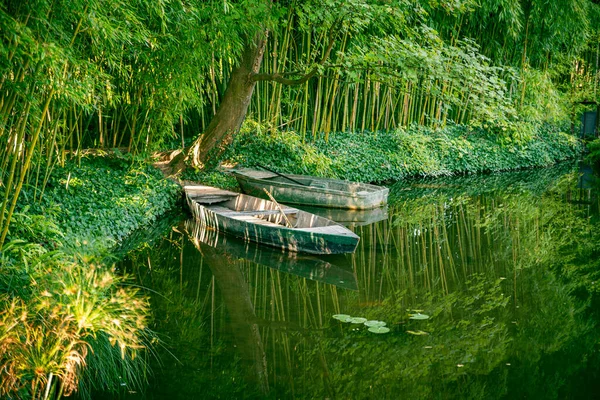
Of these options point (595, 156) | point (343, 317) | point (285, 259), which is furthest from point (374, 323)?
point (595, 156)

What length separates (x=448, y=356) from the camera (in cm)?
416

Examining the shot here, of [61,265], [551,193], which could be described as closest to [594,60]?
[551,193]

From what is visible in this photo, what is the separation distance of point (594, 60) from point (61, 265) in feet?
55.0

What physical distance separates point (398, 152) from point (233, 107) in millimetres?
3897

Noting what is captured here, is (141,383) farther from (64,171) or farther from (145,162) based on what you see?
(145,162)

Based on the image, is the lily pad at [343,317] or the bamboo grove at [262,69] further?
the lily pad at [343,317]

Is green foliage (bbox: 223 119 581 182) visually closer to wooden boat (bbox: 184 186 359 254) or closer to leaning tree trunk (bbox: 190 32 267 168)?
leaning tree trunk (bbox: 190 32 267 168)

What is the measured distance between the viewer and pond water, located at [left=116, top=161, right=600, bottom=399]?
3.81 m

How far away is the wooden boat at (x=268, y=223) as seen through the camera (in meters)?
6.33

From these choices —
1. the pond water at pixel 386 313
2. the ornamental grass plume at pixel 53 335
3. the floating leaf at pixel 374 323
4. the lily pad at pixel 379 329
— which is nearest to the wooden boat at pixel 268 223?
the pond water at pixel 386 313

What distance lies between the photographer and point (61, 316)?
3275mm

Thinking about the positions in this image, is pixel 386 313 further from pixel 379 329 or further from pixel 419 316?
pixel 379 329

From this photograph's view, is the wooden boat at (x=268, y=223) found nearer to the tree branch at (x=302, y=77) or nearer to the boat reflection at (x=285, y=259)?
the boat reflection at (x=285, y=259)

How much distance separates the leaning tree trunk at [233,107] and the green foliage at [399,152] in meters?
0.33
